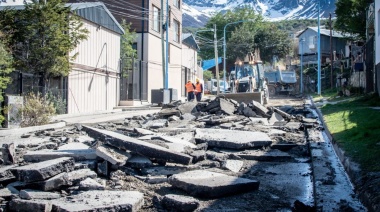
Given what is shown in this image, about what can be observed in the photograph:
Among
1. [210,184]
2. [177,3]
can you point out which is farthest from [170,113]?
[177,3]

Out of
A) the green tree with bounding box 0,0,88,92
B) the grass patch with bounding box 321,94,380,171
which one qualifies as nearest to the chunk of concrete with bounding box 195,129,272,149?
the grass patch with bounding box 321,94,380,171

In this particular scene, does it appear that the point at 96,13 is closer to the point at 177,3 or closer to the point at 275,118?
the point at 275,118

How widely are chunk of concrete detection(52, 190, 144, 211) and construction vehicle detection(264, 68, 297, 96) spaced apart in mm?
42523

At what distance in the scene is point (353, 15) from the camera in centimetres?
4031

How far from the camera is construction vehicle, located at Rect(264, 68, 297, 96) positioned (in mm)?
46812

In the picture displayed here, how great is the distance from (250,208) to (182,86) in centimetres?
4080

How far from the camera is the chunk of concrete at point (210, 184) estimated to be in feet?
17.3

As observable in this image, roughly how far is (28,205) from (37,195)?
50 cm

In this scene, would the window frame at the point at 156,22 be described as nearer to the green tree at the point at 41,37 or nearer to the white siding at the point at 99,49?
the white siding at the point at 99,49

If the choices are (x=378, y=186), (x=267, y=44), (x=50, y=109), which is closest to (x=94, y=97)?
(x=50, y=109)

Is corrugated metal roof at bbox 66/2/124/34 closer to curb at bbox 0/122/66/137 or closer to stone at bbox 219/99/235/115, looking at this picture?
curb at bbox 0/122/66/137

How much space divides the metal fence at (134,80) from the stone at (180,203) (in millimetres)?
26728

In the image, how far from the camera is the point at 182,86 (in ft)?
150

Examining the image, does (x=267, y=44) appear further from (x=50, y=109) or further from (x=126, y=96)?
(x=50, y=109)
